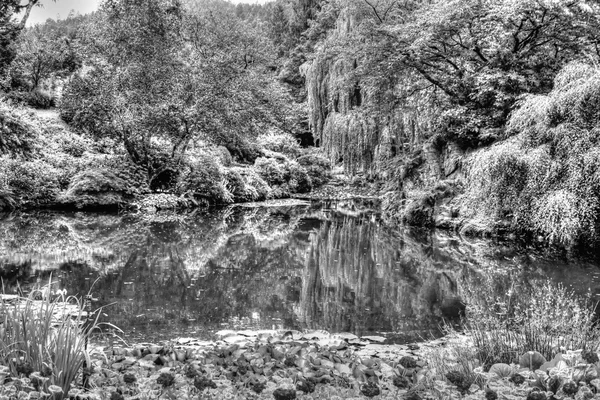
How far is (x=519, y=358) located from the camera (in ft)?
8.89

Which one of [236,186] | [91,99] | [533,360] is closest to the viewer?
[533,360]

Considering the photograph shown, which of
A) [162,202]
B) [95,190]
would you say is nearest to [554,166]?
[162,202]

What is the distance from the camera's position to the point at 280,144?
28.0 meters

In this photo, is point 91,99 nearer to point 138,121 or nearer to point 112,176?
point 138,121

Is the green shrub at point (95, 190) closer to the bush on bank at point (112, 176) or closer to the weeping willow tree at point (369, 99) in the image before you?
the bush on bank at point (112, 176)

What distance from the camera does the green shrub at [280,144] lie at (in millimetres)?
27562

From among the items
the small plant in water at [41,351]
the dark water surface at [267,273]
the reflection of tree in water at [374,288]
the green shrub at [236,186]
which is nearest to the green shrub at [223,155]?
the green shrub at [236,186]

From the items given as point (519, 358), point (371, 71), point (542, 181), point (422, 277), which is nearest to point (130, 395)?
point (519, 358)

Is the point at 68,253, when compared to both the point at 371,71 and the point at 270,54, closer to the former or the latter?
the point at 371,71

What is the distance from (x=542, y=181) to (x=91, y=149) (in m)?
17.3

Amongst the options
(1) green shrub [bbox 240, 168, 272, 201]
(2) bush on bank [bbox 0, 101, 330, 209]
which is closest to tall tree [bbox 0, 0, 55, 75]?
(2) bush on bank [bbox 0, 101, 330, 209]

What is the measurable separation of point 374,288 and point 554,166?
4109 mm

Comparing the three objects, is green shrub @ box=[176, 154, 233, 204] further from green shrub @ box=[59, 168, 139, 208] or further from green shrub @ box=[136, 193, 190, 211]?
green shrub @ box=[59, 168, 139, 208]

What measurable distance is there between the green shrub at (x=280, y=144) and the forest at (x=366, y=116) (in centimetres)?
243
